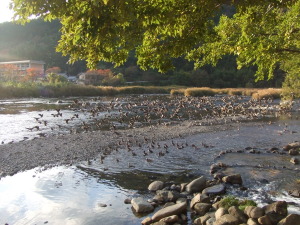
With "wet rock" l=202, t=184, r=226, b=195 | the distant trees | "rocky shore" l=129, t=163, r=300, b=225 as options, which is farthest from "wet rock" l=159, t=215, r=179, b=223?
the distant trees

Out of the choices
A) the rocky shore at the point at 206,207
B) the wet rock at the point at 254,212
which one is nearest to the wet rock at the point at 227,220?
the rocky shore at the point at 206,207

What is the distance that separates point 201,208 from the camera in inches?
248

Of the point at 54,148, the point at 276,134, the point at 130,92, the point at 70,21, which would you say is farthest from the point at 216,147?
the point at 130,92

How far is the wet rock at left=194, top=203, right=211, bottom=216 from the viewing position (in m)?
6.25

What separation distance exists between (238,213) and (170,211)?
49.5 inches

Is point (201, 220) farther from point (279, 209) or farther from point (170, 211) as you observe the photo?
point (279, 209)

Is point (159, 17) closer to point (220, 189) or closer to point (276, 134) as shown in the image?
point (220, 189)

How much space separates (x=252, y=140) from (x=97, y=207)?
9339mm

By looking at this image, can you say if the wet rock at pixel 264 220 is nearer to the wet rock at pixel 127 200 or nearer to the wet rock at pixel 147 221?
the wet rock at pixel 147 221

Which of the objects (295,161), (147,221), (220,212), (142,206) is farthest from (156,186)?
(295,161)

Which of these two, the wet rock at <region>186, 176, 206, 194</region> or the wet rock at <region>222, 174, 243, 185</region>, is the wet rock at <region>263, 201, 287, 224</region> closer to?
the wet rock at <region>186, 176, 206, 194</region>

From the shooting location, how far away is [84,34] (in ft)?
13.4

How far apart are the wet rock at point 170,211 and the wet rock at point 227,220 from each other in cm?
96

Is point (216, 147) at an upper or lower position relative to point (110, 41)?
lower
